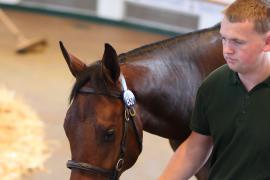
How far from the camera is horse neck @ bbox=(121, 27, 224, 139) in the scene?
172 centimetres

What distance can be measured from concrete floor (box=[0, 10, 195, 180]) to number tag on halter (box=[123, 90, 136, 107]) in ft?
2.72

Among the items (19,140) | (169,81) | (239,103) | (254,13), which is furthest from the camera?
(19,140)

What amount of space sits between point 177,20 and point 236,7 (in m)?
4.53

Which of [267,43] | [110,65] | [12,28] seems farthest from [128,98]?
[12,28]

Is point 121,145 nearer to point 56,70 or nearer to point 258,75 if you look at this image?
point 258,75

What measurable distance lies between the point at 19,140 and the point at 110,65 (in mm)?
2073

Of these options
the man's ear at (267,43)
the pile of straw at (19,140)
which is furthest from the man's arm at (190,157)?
the pile of straw at (19,140)

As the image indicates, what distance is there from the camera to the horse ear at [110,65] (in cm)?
153

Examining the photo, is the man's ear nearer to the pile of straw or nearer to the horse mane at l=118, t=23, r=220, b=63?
the horse mane at l=118, t=23, r=220, b=63

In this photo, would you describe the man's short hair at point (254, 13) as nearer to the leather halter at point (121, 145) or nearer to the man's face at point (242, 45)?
the man's face at point (242, 45)

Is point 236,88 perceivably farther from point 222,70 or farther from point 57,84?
point 57,84

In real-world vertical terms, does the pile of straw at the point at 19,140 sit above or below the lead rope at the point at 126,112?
below

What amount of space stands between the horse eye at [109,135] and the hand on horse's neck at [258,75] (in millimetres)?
429

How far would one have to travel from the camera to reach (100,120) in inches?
59.9
